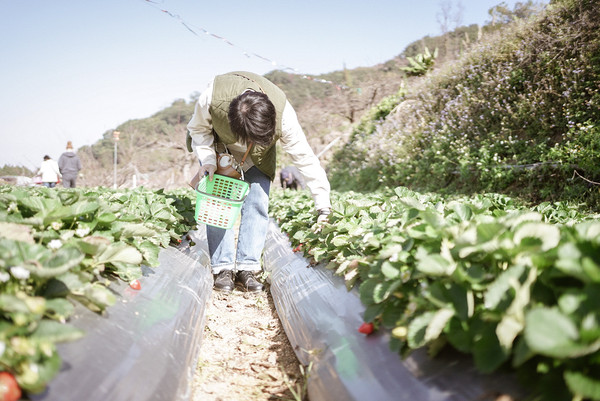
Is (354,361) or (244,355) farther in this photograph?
(244,355)

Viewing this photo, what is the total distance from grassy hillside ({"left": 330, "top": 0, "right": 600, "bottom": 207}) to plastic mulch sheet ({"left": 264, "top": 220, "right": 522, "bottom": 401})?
140 inches

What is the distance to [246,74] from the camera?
2832 millimetres

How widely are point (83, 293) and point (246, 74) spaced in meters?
1.91

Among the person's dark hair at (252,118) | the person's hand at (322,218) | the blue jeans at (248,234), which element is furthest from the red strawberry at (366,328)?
the blue jeans at (248,234)

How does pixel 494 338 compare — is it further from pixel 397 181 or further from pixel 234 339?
pixel 397 181

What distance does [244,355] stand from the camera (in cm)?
230

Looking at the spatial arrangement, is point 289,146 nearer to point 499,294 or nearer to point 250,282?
point 250,282

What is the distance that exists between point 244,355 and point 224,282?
1.01 m

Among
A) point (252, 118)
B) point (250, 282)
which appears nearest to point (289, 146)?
point (252, 118)

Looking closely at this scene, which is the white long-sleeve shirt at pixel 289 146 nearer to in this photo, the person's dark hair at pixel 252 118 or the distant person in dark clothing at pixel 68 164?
the person's dark hair at pixel 252 118

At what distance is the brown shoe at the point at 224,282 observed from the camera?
325 centimetres

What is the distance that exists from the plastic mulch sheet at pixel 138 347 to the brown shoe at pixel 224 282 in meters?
0.90

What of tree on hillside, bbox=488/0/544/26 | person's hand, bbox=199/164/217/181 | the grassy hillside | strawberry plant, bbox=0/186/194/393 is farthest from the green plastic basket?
tree on hillside, bbox=488/0/544/26

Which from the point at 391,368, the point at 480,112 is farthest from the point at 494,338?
the point at 480,112
